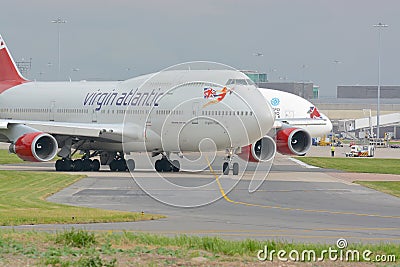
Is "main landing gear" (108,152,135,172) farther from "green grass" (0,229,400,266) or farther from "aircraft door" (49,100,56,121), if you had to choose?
"green grass" (0,229,400,266)

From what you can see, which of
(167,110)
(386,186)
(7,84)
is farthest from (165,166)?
(7,84)

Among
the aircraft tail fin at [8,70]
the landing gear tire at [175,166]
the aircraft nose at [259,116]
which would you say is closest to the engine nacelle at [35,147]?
the landing gear tire at [175,166]

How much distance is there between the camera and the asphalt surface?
899 inches

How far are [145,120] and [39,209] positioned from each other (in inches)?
764

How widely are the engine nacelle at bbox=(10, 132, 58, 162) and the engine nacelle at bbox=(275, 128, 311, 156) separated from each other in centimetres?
1204

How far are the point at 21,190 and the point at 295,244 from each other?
18.2 meters

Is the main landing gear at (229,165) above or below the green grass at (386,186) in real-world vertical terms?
above

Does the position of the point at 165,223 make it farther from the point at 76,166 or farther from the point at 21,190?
the point at 76,166

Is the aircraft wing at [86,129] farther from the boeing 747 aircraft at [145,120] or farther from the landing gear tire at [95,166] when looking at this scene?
the landing gear tire at [95,166]

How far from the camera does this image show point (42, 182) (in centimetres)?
3925

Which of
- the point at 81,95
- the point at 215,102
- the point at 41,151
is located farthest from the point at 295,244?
the point at 81,95

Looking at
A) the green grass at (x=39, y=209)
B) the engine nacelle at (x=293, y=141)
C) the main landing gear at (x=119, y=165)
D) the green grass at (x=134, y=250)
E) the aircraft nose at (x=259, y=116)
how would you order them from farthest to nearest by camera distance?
the engine nacelle at (x=293, y=141)
the main landing gear at (x=119, y=165)
the aircraft nose at (x=259, y=116)
the green grass at (x=39, y=209)
the green grass at (x=134, y=250)

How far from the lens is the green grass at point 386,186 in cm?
3762

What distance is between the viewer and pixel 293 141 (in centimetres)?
5169
